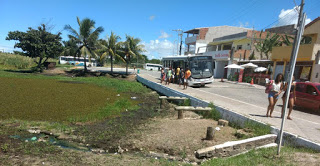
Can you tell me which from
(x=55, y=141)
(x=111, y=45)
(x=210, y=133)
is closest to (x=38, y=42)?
(x=111, y=45)

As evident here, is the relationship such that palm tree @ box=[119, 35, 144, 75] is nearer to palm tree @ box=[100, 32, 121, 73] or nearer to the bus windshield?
palm tree @ box=[100, 32, 121, 73]

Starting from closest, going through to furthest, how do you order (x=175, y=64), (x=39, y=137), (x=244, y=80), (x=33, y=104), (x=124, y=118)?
(x=39, y=137)
(x=124, y=118)
(x=33, y=104)
(x=175, y=64)
(x=244, y=80)

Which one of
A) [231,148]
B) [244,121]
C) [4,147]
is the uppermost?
[244,121]

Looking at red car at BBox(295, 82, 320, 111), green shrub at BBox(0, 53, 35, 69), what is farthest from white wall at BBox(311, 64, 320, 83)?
green shrub at BBox(0, 53, 35, 69)

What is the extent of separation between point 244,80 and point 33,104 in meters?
25.1

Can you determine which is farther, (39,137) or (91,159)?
(39,137)

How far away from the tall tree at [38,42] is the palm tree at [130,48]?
33.2 feet

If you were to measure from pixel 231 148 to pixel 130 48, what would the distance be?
31246 mm

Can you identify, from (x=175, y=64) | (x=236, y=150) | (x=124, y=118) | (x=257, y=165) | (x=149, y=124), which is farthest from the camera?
(x=175, y=64)

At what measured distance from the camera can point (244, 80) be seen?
28.9 m

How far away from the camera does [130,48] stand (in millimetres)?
35188

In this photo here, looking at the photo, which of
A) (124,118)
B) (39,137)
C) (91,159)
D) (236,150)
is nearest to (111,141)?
(91,159)

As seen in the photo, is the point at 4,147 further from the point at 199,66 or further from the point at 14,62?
the point at 14,62

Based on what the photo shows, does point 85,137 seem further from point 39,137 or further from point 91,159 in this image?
point 91,159
